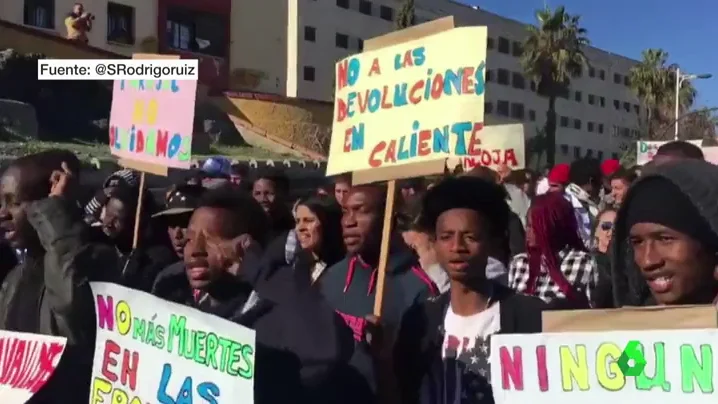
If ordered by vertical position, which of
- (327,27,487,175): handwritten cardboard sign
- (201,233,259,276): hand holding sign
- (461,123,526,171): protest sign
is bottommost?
(201,233,259,276): hand holding sign

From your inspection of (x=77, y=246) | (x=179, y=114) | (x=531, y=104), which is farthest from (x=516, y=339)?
(x=531, y=104)

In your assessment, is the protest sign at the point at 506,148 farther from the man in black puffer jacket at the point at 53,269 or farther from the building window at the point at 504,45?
the building window at the point at 504,45

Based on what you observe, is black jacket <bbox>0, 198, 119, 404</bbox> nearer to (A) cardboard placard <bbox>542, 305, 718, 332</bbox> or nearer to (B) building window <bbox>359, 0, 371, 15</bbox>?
(A) cardboard placard <bbox>542, 305, 718, 332</bbox>

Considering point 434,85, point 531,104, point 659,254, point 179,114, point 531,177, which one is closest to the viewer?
point 659,254

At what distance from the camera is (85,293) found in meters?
3.31

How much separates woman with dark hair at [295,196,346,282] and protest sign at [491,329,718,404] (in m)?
2.21

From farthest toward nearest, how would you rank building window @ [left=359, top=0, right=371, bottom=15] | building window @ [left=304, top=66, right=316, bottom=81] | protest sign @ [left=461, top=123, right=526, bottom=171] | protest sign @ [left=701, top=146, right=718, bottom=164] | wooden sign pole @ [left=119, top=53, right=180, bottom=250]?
building window @ [left=359, top=0, right=371, bottom=15] → building window @ [left=304, top=66, right=316, bottom=81] → protest sign @ [left=701, top=146, right=718, bottom=164] → protest sign @ [left=461, top=123, right=526, bottom=171] → wooden sign pole @ [left=119, top=53, right=180, bottom=250]

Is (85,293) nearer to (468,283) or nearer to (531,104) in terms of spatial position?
(468,283)

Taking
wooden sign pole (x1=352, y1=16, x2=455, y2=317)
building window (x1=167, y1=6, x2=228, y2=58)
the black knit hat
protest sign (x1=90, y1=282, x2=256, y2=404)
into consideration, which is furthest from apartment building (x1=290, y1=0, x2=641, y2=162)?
the black knit hat

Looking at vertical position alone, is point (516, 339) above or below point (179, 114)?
below

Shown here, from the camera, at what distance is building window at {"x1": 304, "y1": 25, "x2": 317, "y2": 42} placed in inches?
1580

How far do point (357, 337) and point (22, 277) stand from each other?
127 cm

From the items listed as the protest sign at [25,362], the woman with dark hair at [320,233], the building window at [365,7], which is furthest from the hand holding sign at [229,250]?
the building window at [365,7]

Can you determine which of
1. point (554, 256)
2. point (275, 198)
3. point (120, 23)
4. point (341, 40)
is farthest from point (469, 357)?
point (341, 40)
